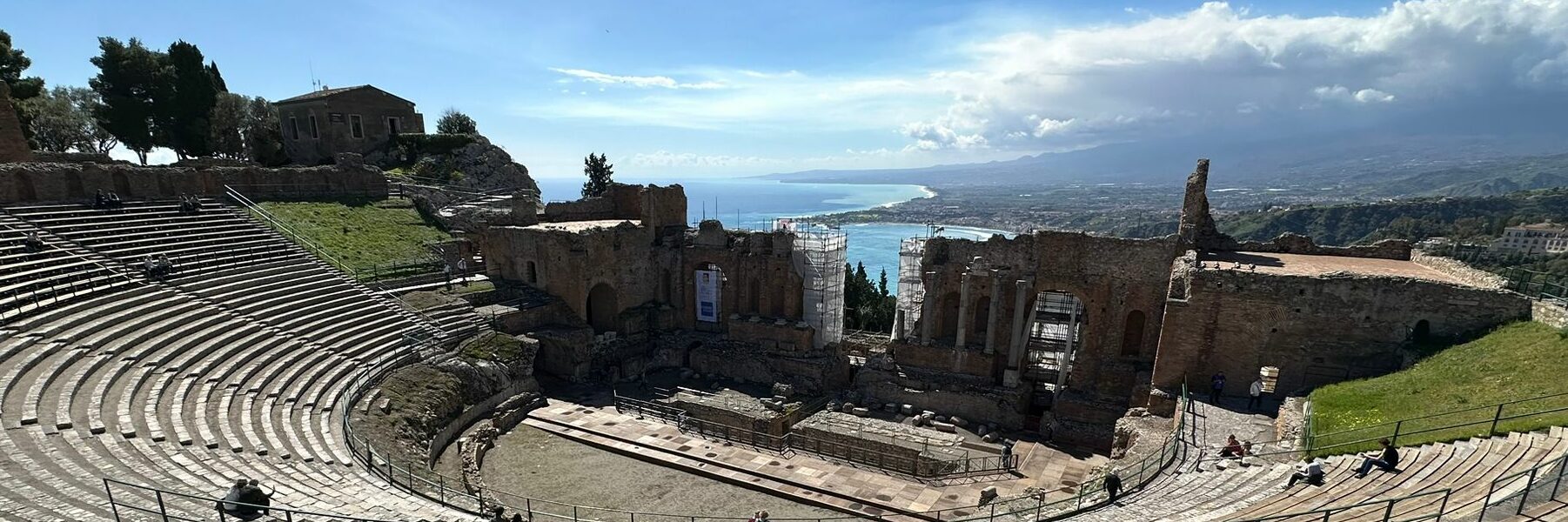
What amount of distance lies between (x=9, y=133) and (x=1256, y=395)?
1814 inches

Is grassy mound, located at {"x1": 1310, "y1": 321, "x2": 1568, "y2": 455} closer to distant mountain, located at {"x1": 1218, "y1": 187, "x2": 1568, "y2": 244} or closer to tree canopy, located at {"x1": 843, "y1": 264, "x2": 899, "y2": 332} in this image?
tree canopy, located at {"x1": 843, "y1": 264, "x2": 899, "y2": 332}

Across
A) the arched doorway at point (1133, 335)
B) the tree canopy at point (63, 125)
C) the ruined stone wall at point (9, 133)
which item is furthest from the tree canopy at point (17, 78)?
the arched doorway at point (1133, 335)

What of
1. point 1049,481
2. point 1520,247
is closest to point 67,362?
point 1049,481

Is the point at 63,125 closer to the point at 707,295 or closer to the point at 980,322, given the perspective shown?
the point at 707,295

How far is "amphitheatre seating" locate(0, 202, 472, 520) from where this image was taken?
10586 millimetres

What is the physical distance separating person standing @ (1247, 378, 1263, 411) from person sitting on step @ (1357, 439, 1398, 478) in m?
5.55

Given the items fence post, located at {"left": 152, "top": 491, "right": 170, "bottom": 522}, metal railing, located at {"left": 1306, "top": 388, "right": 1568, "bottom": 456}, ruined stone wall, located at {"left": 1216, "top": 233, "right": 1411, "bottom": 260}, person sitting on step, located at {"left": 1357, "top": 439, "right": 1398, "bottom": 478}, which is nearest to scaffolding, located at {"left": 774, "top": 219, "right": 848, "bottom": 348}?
ruined stone wall, located at {"left": 1216, "top": 233, "right": 1411, "bottom": 260}

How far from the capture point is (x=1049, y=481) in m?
17.6

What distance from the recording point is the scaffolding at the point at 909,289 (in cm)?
2570

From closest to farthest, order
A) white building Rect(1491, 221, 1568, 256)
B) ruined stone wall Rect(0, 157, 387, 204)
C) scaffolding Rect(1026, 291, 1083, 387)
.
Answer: scaffolding Rect(1026, 291, 1083, 387) → ruined stone wall Rect(0, 157, 387, 204) → white building Rect(1491, 221, 1568, 256)

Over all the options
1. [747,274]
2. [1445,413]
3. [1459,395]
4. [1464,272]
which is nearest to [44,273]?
[747,274]

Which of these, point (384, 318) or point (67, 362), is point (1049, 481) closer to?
point (384, 318)

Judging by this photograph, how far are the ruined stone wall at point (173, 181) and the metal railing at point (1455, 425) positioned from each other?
38.8 metres

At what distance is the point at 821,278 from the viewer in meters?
26.3
